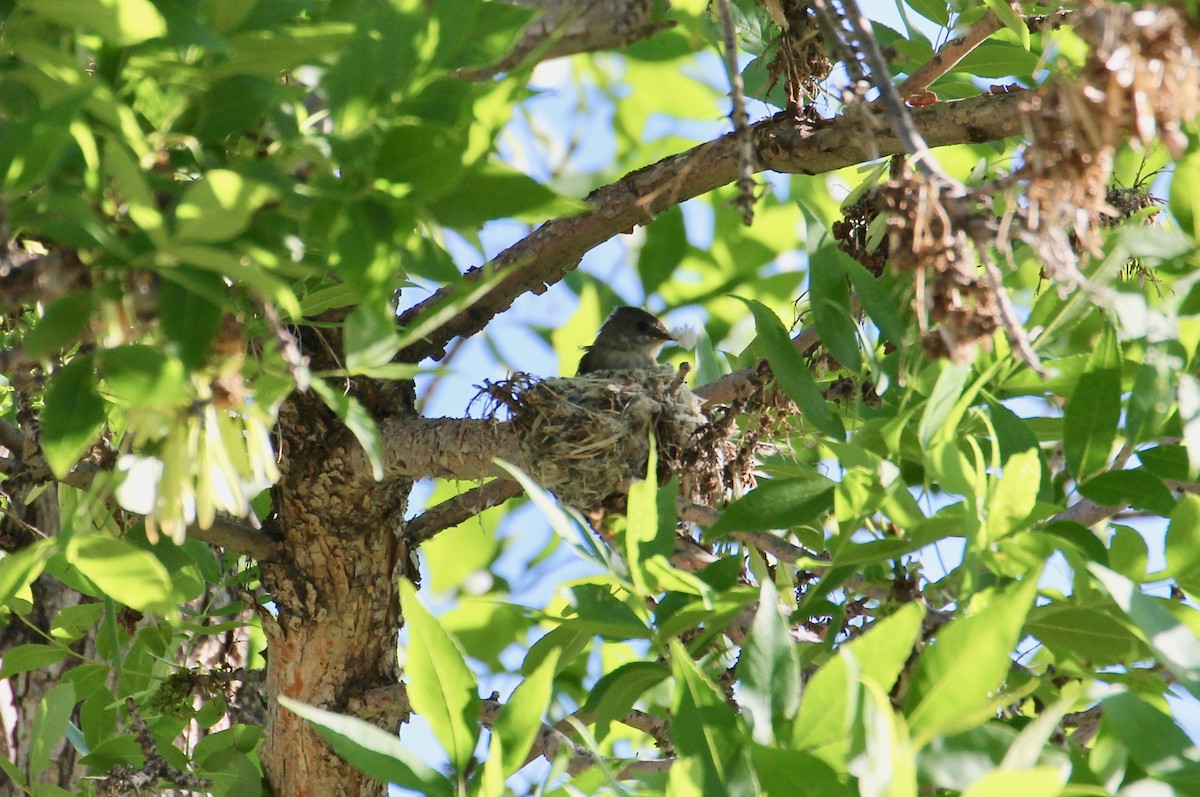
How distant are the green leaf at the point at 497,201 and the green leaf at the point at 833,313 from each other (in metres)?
0.74

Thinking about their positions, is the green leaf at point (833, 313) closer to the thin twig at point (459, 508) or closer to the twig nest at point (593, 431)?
the twig nest at point (593, 431)

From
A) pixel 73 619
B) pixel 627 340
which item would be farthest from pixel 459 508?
pixel 627 340

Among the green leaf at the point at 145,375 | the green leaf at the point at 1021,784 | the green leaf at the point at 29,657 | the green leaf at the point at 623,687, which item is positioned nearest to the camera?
the green leaf at the point at 1021,784

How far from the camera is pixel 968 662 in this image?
4.63ft

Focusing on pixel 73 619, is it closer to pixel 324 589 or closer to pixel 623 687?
pixel 324 589

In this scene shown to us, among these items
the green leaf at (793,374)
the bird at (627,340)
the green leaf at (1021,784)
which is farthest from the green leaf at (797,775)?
the bird at (627,340)

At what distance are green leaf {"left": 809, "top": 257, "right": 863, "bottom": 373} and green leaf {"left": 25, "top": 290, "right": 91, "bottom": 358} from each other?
1.13 metres

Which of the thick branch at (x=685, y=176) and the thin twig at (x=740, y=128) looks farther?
the thick branch at (x=685, y=176)

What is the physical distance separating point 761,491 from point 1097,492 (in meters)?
0.54

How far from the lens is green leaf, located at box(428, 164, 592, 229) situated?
4.63 feet

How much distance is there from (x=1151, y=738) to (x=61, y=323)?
1311 mm

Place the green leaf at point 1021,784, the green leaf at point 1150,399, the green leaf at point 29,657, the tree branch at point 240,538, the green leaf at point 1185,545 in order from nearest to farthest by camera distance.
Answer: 1. the green leaf at point 1021,784
2. the green leaf at point 1185,545
3. the green leaf at point 1150,399
4. the tree branch at point 240,538
5. the green leaf at point 29,657

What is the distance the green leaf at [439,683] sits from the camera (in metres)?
1.63

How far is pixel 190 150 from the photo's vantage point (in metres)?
1.52
